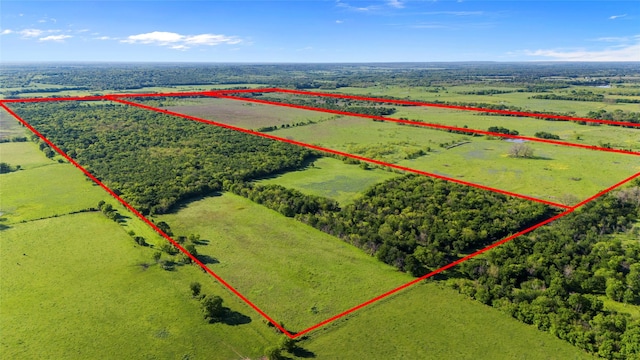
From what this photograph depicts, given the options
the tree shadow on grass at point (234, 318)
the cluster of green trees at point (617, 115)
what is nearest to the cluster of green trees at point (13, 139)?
the tree shadow on grass at point (234, 318)

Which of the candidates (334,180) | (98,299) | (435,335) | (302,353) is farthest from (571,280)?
(98,299)

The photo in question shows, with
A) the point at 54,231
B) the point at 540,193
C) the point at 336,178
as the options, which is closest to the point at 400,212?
the point at 336,178

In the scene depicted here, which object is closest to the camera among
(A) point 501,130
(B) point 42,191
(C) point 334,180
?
(B) point 42,191

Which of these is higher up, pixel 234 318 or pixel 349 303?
pixel 349 303

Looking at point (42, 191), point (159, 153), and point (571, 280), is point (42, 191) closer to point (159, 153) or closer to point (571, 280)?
point (159, 153)

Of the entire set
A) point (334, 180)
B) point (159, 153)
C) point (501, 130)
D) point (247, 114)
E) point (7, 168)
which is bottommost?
point (334, 180)

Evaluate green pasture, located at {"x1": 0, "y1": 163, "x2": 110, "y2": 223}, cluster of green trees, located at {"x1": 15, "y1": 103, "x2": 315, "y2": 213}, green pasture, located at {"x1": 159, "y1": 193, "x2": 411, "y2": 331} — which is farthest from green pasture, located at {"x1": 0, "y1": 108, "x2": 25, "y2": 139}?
green pasture, located at {"x1": 159, "y1": 193, "x2": 411, "y2": 331}
